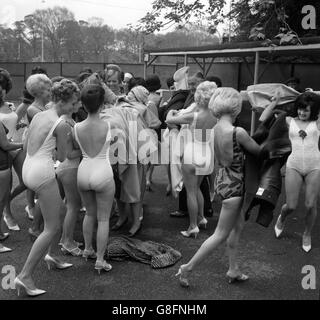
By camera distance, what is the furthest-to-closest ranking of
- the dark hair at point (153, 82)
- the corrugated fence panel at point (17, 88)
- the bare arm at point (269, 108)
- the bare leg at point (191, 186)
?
1. the corrugated fence panel at point (17, 88)
2. the dark hair at point (153, 82)
3. the bare leg at point (191, 186)
4. the bare arm at point (269, 108)

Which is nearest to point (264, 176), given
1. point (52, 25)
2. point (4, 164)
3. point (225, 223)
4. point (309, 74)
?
point (225, 223)

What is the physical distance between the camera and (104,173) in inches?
148

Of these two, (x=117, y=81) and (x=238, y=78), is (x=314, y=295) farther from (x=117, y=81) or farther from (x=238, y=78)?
(x=238, y=78)

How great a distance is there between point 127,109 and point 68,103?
1.23 m

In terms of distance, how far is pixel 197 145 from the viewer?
4703 millimetres

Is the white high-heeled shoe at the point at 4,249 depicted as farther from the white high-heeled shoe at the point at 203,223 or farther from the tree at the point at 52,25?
the tree at the point at 52,25

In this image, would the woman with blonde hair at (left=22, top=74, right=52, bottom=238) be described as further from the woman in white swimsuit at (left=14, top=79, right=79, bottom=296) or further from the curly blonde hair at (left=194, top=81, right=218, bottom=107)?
the curly blonde hair at (left=194, top=81, right=218, bottom=107)

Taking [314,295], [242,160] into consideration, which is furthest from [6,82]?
[314,295]

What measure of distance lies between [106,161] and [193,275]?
1.38 meters

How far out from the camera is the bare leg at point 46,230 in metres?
3.42

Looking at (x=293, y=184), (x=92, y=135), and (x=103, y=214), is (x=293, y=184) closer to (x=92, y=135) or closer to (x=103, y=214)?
(x=103, y=214)

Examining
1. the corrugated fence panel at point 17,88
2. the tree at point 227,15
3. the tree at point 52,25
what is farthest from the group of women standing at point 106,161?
the tree at point 52,25

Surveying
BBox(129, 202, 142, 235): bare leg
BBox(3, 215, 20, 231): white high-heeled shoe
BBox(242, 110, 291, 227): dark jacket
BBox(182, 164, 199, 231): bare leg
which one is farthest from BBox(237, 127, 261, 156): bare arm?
BBox(3, 215, 20, 231): white high-heeled shoe

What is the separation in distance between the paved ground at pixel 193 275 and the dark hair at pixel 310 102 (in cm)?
156
